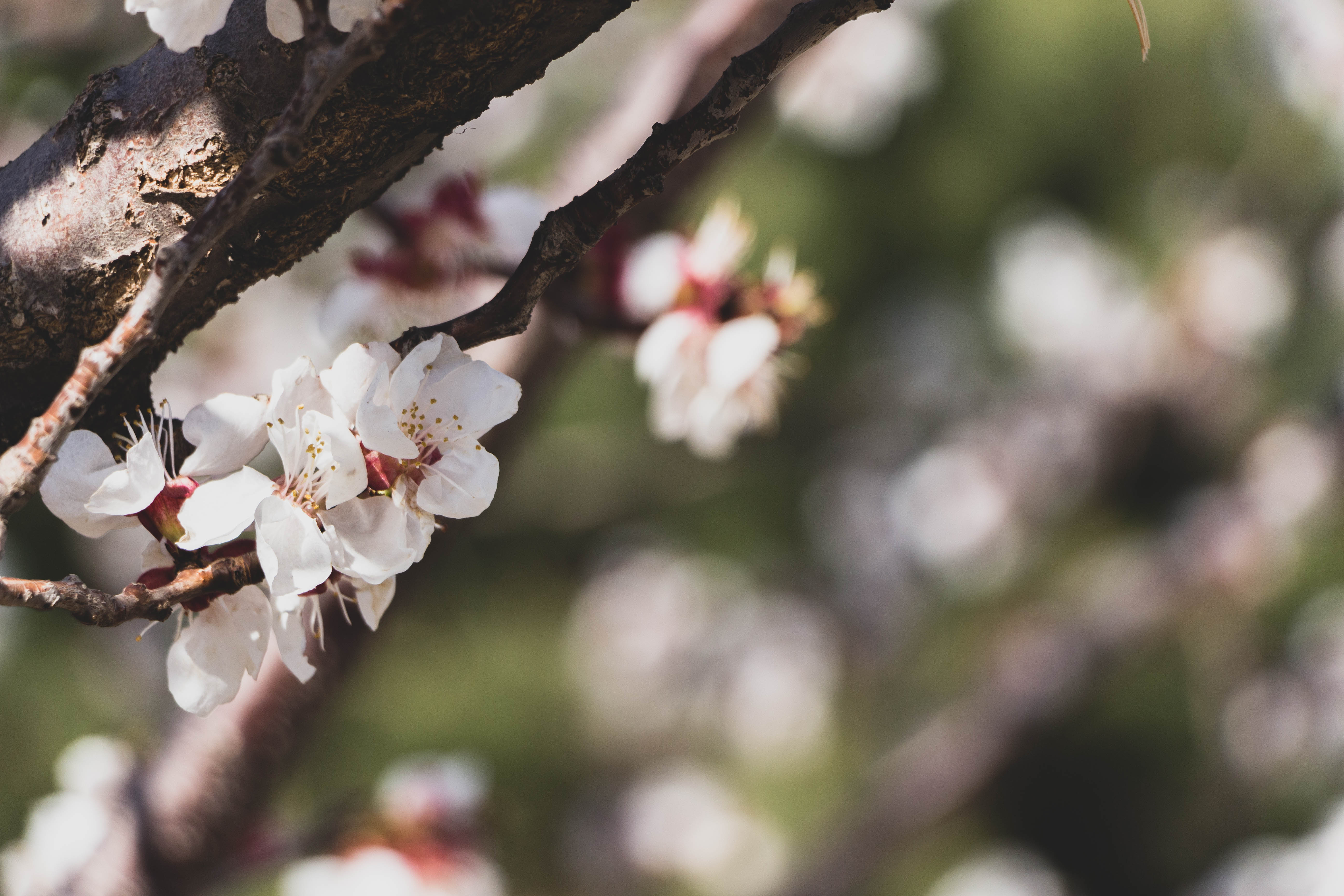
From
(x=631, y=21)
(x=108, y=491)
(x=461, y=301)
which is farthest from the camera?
(x=631, y=21)

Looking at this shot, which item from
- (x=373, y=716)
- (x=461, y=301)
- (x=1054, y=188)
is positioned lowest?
(x=461, y=301)

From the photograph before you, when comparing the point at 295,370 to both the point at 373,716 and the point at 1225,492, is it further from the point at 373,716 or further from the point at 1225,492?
the point at 1225,492

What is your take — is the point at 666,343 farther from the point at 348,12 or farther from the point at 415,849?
the point at 415,849

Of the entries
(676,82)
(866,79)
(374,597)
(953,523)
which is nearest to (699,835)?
(953,523)

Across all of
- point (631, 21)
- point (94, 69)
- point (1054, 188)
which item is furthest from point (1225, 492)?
point (94, 69)

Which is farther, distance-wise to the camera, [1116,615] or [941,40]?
[941,40]

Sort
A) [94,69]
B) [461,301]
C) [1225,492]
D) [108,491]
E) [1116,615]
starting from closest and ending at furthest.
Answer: [108,491] < [461,301] < [94,69] < [1116,615] < [1225,492]

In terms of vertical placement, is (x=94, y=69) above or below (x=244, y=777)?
above

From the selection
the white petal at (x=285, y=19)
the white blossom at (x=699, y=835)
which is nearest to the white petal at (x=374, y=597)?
the white petal at (x=285, y=19)
